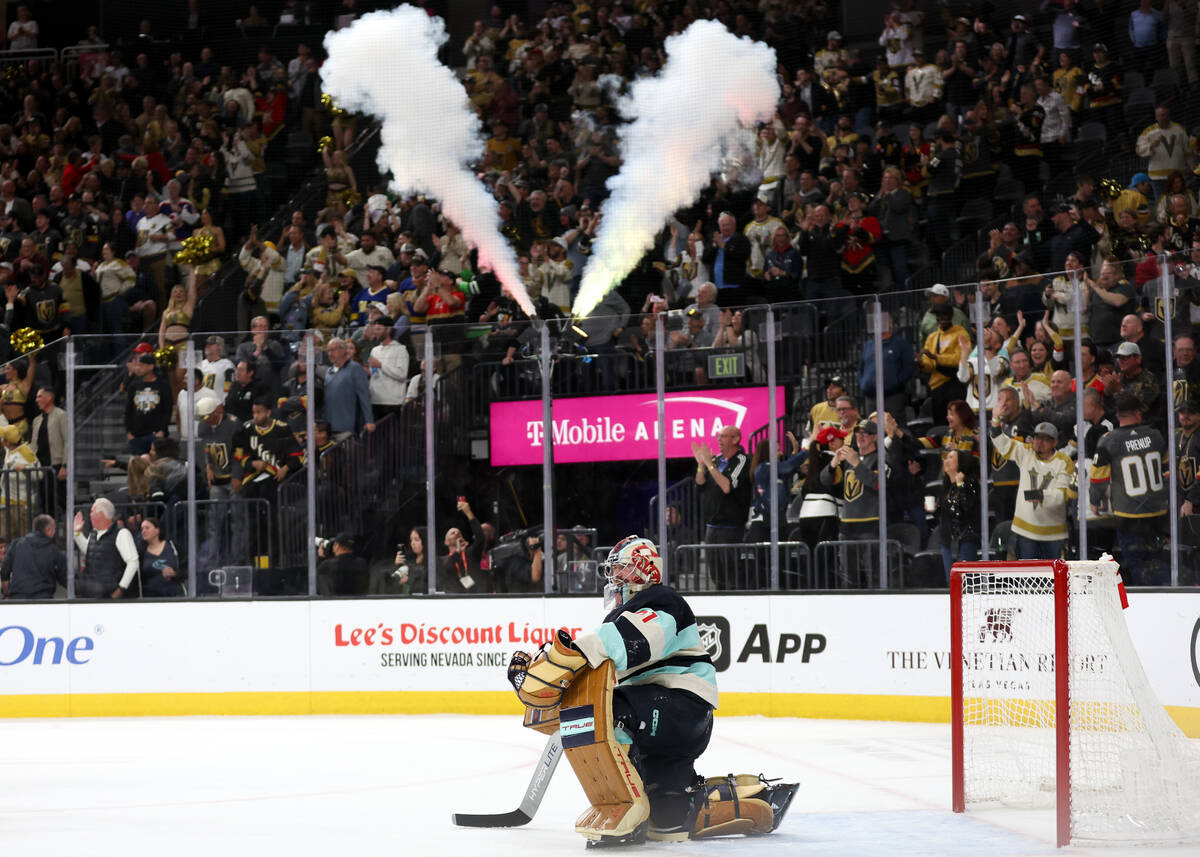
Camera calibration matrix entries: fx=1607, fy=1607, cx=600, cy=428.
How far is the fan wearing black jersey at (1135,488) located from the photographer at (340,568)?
523 centimetres

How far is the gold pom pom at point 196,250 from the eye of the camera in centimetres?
1639

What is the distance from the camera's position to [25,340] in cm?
1542

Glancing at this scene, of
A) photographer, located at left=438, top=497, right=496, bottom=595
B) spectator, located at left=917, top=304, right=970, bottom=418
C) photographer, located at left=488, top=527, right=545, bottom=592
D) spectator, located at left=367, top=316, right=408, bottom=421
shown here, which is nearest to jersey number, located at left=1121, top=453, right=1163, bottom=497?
spectator, located at left=917, top=304, right=970, bottom=418

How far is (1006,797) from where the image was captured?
21.6 feet

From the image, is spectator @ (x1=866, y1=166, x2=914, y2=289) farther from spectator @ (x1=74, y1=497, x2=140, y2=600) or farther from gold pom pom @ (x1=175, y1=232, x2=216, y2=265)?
gold pom pom @ (x1=175, y1=232, x2=216, y2=265)

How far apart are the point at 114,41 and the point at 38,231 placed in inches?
155

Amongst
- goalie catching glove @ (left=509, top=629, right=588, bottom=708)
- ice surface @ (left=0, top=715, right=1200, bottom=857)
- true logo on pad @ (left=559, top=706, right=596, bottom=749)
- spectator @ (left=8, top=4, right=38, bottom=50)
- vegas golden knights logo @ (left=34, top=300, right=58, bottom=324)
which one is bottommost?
ice surface @ (left=0, top=715, right=1200, bottom=857)

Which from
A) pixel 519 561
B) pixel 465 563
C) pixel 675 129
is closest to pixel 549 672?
pixel 519 561

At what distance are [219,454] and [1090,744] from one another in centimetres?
738

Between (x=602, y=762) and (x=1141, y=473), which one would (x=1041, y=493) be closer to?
(x=1141, y=473)

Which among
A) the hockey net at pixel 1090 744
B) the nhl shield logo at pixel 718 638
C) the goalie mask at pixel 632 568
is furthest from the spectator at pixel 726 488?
the goalie mask at pixel 632 568

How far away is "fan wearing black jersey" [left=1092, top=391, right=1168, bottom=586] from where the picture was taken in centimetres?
912

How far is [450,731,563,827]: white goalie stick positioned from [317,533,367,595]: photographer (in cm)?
546

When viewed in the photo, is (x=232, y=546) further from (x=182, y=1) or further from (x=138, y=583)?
(x=182, y=1)
